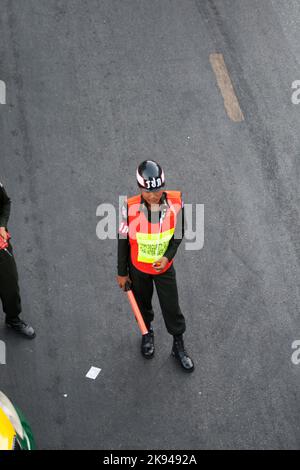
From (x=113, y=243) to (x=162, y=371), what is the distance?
5.17ft

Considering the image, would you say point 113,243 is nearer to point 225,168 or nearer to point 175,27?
point 225,168

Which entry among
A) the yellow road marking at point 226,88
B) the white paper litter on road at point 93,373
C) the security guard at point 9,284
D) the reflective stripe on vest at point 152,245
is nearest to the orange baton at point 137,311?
the reflective stripe on vest at point 152,245

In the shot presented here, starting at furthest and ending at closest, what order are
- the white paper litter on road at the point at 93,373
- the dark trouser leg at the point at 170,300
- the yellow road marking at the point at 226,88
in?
the yellow road marking at the point at 226,88 → the white paper litter on road at the point at 93,373 → the dark trouser leg at the point at 170,300

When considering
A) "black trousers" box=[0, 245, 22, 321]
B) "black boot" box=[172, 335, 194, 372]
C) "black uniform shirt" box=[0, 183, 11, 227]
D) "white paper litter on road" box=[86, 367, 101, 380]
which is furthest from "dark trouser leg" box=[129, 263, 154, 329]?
"black uniform shirt" box=[0, 183, 11, 227]

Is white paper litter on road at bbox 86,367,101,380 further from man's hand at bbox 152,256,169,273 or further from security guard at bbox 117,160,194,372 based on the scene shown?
man's hand at bbox 152,256,169,273

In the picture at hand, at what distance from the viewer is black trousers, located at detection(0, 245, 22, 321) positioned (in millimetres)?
6273

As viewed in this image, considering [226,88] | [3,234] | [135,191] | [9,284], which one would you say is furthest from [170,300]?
[226,88]

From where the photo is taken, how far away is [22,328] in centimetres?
675

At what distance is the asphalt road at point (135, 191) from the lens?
6.36 metres

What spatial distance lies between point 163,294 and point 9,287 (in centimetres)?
137

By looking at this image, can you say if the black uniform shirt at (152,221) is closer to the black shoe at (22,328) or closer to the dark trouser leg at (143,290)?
the dark trouser leg at (143,290)

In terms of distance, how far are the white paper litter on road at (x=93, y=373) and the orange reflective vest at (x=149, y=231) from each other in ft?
3.94

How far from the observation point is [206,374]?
21.6 feet

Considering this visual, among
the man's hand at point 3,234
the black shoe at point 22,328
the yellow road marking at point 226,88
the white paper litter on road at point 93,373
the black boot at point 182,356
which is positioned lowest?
the white paper litter on road at point 93,373
